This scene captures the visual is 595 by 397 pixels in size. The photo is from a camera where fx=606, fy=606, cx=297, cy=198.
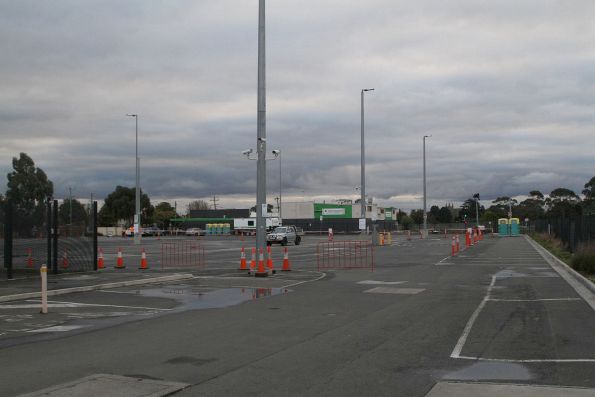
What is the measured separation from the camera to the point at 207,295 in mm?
15656

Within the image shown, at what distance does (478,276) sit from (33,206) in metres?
15.4

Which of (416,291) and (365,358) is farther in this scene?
(416,291)

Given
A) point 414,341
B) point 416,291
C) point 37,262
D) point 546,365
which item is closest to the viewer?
point 546,365

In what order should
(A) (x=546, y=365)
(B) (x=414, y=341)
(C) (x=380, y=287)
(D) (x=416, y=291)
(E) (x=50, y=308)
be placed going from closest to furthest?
1. (A) (x=546, y=365)
2. (B) (x=414, y=341)
3. (E) (x=50, y=308)
4. (D) (x=416, y=291)
5. (C) (x=380, y=287)

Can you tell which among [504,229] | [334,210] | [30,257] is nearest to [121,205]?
[334,210]

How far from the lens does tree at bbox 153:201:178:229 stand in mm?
145000

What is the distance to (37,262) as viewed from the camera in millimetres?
20391

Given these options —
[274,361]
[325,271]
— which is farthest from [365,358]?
[325,271]

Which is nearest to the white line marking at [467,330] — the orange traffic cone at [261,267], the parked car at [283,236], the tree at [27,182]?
the orange traffic cone at [261,267]

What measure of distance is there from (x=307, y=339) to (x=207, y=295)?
6666 millimetres

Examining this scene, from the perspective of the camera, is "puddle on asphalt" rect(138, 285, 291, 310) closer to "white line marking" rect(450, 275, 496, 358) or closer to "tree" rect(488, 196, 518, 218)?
"white line marking" rect(450, 275, 496, 358)

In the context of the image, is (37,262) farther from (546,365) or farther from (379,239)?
(379,239)

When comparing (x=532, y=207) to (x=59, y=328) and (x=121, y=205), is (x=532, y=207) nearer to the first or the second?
(x=121, y=205)

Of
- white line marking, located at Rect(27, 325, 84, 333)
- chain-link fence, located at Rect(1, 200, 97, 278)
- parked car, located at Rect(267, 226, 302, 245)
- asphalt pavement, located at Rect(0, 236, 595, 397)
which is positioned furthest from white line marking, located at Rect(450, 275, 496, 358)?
parked car, located at Rect(267, 226, 302, 245)
